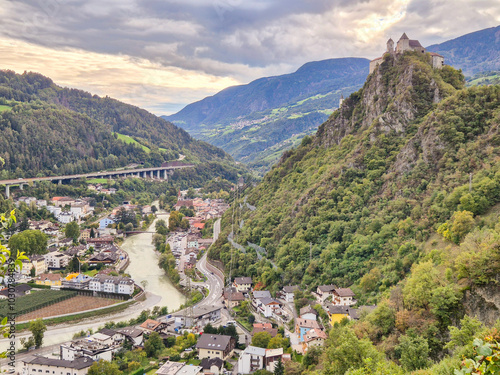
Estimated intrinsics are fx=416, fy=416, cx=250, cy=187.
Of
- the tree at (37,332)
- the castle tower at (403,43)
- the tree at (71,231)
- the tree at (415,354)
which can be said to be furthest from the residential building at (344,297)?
the tree at (71,231)

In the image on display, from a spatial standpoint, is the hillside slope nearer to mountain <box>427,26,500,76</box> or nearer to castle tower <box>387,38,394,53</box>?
castle tower <box>387,38,394,53</box>

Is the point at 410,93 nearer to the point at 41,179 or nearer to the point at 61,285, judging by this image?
the point at 61,285

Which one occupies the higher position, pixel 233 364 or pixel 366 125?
pixel 366 125

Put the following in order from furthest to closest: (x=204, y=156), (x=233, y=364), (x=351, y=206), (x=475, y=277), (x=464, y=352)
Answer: (x=204, y=156) < (x=351, y=206) < (x=233, y=364) < (x=475, y=277) < (x=464, y=352)

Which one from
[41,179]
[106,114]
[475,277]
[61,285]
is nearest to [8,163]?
[41,179]

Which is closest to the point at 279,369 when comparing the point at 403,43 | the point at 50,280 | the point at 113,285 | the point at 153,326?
the point at 153,326

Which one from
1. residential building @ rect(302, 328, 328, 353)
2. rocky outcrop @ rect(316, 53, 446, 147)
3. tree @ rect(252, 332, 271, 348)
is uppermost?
rocky outcrop @ rect(316, 53, 446, 147)

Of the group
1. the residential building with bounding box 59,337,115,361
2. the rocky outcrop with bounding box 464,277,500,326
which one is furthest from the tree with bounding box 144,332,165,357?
the rocky outcrop with bounding box 464,277,500,326
